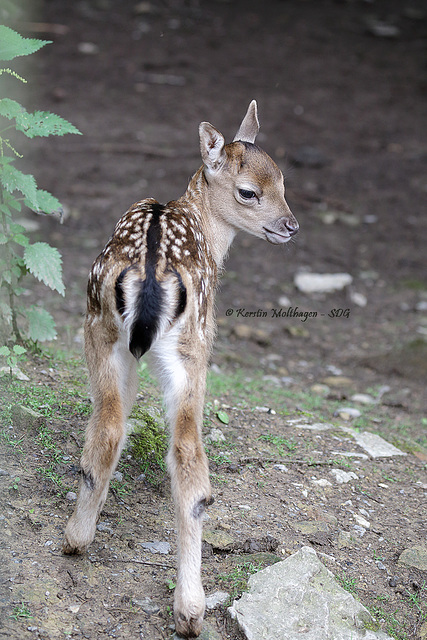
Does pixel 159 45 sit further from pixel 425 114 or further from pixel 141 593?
pixel 141 593

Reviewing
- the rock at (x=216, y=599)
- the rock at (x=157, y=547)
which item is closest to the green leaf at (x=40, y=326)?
the rock at (x=157, y=547)

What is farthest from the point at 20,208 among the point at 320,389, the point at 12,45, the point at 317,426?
the point at 320,389

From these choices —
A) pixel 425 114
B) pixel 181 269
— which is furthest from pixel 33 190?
pixel 425 114

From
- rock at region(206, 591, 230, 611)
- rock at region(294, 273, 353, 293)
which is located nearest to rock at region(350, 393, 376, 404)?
rock at region(294, 273, 353, 293)

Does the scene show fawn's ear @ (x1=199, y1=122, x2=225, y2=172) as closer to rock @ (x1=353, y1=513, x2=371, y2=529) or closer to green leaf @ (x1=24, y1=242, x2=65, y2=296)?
green leaf @ (x1=24, y1=242, x2=65, y2=296)

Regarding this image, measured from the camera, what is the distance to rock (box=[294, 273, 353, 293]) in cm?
871

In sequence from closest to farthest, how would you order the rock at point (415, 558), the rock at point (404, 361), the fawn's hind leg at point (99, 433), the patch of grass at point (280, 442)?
1. the fawn's hind leg at point (99, 433)
2. the rock at point (415, 558)
3. the patch of grass at point (280, 442)
4. the rock at point (404, 361)

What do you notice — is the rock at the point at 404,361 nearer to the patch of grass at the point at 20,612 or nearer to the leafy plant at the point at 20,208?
the leafy plant at the point at 20,208

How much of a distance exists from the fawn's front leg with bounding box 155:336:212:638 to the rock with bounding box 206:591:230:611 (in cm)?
24

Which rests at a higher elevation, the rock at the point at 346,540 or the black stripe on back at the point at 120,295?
the black stripe on back at the point at 120,295

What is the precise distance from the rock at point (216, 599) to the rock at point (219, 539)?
35cm

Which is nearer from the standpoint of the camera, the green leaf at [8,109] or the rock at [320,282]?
the green leaf at [8,109]

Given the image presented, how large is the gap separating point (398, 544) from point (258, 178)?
236 centimetres

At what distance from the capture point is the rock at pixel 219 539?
3.84 meters
